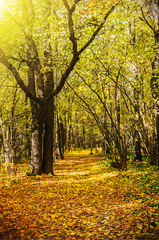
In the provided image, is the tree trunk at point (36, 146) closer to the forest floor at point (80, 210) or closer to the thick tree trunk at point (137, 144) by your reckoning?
the forest floor at point (80, 210)

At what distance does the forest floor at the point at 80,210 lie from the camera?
Answer: 4059mm

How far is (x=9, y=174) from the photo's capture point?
33.9ft

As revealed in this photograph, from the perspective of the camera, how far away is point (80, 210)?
219 inches

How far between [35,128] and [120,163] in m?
5.09

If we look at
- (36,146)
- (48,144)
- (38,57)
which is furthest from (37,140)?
(38,57)

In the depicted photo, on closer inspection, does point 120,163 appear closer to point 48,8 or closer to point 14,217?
point 14,217

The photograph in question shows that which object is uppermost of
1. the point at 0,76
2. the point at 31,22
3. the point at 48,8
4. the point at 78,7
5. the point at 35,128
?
the point at 48,8

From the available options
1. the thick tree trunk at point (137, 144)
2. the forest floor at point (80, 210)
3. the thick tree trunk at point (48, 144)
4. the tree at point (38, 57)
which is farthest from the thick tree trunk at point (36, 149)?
the thick tree trunk at point (137, 144)

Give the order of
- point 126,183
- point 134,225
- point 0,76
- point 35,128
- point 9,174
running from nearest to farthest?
point 134,225 → point 126,183 → point 35,128 → point 9,174 → point 0,76

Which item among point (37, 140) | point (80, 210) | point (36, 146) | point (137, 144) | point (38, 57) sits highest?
point (38, 57)

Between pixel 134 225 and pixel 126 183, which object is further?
pixel 126 183

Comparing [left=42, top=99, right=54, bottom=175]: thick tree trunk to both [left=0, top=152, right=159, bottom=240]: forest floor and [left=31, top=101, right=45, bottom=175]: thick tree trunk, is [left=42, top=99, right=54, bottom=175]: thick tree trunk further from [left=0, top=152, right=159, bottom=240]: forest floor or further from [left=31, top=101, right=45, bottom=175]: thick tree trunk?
[left=0, top=152, right=159, bottom=240]: forest floor

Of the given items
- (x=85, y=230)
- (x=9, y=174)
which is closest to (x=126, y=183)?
(x=85, y=230)

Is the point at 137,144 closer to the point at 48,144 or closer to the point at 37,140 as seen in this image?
the point at 48,144
